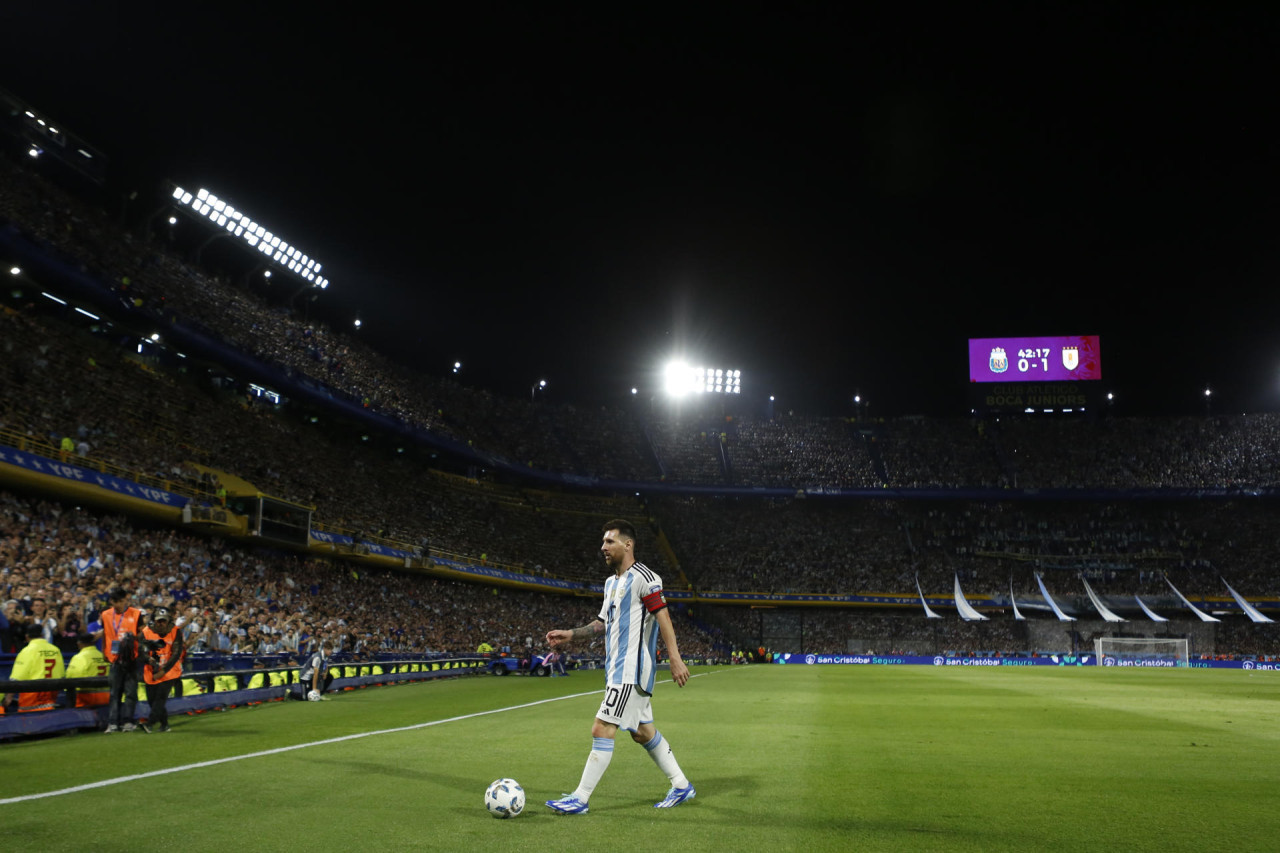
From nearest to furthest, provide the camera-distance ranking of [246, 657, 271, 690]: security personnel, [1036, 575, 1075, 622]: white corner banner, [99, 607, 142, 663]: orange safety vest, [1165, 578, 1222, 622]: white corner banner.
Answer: [99, 607, 142, 663]: orange safety vest → [246, 657, 271, 690]: security personnel → [1165, 578, 1222, 622]: white corner banner → [1036, 575, 1075, 622]: white corner banner

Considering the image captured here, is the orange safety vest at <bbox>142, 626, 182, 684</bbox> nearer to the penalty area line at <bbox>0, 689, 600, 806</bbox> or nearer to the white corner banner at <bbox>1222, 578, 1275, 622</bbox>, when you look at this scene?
the penalty area line at <bbox>0, 689, 600, 806</bbox>

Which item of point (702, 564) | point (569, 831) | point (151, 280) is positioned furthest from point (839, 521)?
point (569, 831)

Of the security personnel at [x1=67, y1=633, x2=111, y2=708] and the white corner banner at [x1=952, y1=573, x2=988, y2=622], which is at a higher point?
the security personnel at [x1=67, y1=633, x2=111, y2=708]

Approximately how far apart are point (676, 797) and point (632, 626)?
1.40 metres

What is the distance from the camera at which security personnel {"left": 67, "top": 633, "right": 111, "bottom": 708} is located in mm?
13242

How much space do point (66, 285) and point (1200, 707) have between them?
38092 millimetres

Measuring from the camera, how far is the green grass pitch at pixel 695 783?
5941 mm

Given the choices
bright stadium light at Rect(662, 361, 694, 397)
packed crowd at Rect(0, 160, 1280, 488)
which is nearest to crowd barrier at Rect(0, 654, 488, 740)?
packed crowd at Rect(0, 160, 1280, 488)

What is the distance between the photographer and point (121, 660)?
12.9m

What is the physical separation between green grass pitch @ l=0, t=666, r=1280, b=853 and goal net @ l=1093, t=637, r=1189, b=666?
A: 44.0 metres

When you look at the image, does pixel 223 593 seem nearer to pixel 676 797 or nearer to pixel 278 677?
pixel 278 677

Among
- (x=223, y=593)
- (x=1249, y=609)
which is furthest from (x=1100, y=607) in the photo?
(x=223, y=593)

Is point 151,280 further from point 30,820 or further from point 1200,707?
point 1200,707

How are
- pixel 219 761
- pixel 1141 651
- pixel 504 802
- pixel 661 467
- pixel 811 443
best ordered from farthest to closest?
pixel 811 443 → pixel 661 467 → pixel 1141 651 → pixel 219 761 → pixel 504 802
